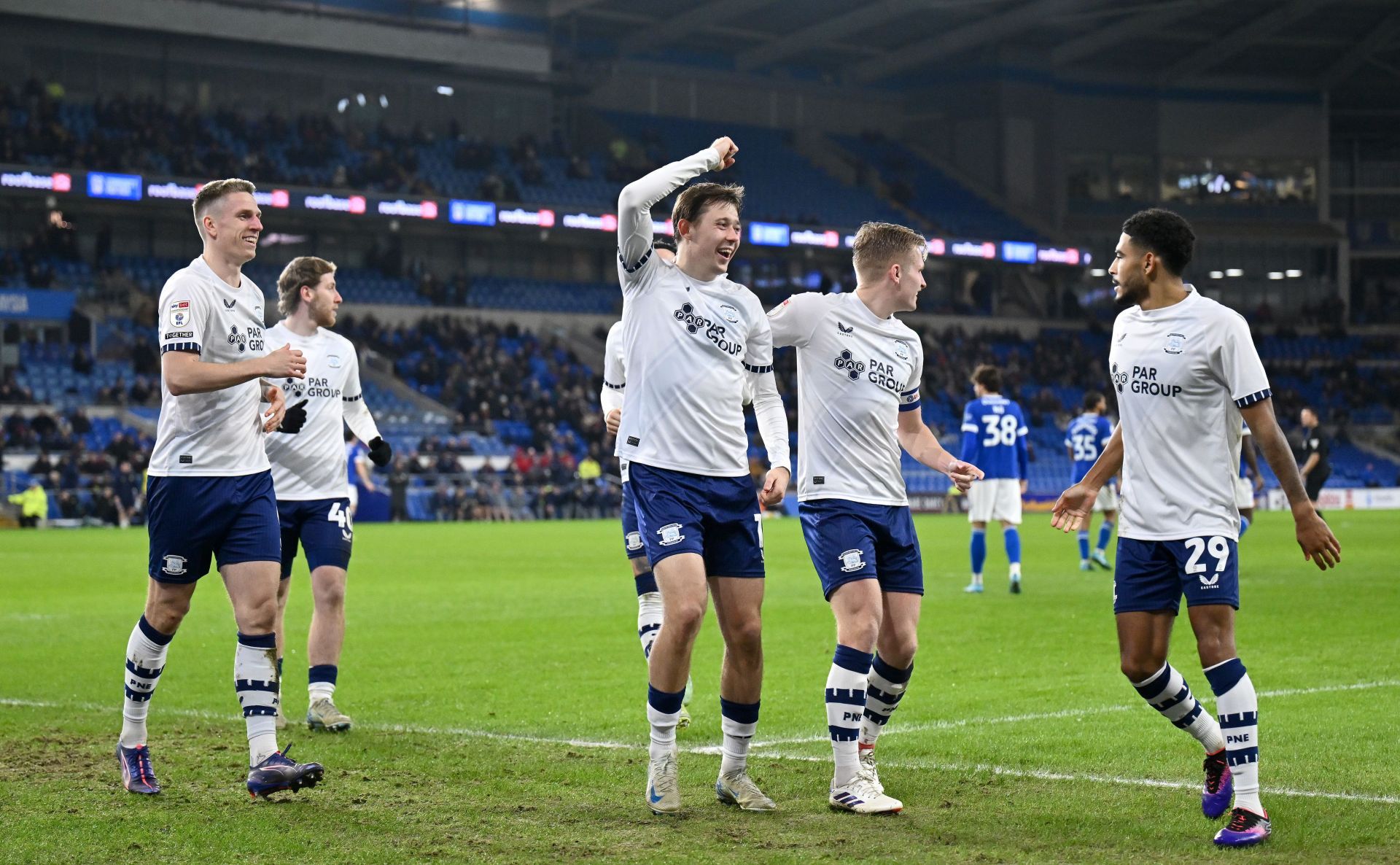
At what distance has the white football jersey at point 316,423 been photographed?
9359 millimetres

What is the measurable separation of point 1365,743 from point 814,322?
11.9 feet

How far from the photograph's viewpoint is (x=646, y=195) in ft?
22.3

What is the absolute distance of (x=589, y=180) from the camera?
56.9 m

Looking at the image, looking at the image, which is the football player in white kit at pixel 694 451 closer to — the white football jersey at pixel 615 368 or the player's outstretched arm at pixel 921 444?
the player's outstretched arm at pixel 921 444

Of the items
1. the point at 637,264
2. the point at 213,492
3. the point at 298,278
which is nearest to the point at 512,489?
the point at 298,278

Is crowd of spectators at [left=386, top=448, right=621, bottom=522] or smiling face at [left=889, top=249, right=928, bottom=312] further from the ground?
smiling face at [left=889, top=249, right=928, bottom=312]

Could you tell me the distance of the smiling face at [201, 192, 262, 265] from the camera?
7.46 meters

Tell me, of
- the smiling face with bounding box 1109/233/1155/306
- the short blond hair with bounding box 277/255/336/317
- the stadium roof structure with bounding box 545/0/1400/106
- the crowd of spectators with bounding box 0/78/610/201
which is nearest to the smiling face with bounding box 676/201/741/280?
the smiling face with bounding box 1109/233/1155/306

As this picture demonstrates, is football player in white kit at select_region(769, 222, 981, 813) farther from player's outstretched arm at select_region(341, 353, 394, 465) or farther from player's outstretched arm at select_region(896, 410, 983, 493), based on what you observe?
player's outstretched arm at select_region(341, 353, 394, 465)

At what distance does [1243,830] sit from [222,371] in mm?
4677

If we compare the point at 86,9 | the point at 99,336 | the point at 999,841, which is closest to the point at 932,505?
the point at 99,336

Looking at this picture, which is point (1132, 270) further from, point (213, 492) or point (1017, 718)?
point (213, 492)

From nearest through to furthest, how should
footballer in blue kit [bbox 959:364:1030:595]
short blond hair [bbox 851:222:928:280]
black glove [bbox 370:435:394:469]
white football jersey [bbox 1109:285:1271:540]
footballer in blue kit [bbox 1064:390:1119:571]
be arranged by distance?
white football jersey [bbox 1109:285:1271:540], short blond hair [bbox 851:222:928:280], black glove [bbox 370:435:394:469], footballer in blue kit [bbox 959:364:1030:595], footballer in blue kit [bbox 1064:390:1119:571]

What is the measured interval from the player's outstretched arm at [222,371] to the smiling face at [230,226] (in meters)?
0.62
